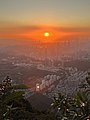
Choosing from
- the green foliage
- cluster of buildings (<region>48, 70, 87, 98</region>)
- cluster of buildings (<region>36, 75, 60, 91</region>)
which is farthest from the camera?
cluster of buildings (<region>36, 75, 60, 91</region>)

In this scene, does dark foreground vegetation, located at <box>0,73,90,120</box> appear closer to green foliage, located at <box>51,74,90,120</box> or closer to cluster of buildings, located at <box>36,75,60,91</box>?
green foliage, located at <box>51,74,90,120</box>

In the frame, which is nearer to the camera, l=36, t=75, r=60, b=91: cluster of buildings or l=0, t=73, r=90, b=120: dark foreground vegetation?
l=0, t=73, r=90, b=120: dark foreground vegetation

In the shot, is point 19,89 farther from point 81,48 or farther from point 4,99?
point 81,48

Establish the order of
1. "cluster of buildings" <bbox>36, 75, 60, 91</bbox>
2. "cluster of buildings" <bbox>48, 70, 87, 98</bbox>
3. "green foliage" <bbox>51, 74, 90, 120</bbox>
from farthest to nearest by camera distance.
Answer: "cluster of buildings" <bbox>36, 75, 60, 91</bbox>
"cluster of buildings" <bbox>48, 70, 87, 98</bbox>
"green foliage" <bbox>51, 74, 90, 120</bbox>

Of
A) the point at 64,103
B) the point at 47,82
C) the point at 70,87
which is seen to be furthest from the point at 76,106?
the point at 47,82

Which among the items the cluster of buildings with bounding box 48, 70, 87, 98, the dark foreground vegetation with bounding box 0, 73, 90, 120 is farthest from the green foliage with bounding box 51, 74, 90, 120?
the cluster of buildings with bounding box 48, 70, 87, 98

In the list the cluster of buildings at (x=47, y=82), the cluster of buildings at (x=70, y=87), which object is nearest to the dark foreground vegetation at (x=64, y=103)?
the cluster of buildings at (x=70, y=87)

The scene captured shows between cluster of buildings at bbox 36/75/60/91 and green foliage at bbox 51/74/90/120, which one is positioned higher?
green foliage at bbox 51/74/90/120

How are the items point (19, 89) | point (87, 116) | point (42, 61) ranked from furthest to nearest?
point (42, 61)
point (19, 89)
point (87, 116)

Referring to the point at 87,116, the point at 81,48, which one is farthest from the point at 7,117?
the point at 81,48

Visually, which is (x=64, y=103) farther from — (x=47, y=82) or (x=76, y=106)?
(x=47, y=82)

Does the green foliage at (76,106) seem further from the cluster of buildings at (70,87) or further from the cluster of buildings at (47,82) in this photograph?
the cluster of buildings at (47,82)
